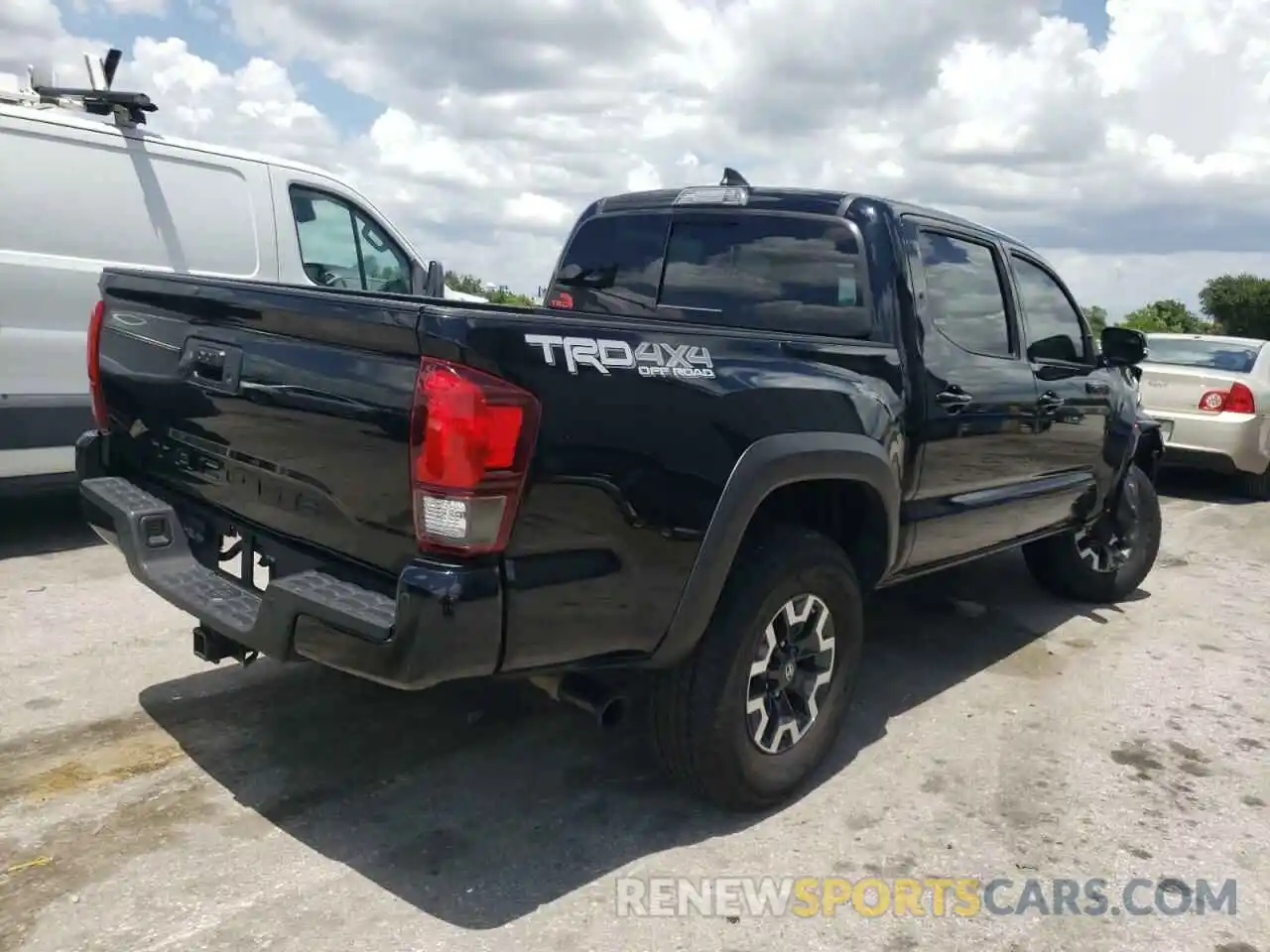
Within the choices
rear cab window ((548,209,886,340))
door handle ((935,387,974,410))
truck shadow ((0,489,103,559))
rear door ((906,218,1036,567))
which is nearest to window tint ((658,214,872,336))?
rear cab window ((548,209,886,340))

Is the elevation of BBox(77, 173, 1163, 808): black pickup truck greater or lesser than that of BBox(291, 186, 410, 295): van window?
lesser

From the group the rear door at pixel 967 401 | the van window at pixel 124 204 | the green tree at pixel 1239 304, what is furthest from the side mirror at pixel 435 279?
the green tree at pixel 1239 304

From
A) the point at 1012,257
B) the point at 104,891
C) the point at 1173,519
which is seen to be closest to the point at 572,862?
the point at 104,891

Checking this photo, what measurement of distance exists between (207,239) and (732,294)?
374 centimetres

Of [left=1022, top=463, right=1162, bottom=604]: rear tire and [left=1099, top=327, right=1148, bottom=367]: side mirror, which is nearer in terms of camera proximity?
[left=1099, top=327, right=1148, bottom=367]: side mirror

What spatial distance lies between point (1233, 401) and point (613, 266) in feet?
24.3

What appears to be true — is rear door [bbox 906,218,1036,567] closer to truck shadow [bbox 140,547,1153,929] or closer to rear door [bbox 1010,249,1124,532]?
rear door [bbox 1010,249,1124,532]

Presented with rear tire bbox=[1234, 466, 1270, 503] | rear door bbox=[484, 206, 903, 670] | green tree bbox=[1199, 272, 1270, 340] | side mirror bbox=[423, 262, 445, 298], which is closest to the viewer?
rear door bbox=[484, 206, 903, 670]

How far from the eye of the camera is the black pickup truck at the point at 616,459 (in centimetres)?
249

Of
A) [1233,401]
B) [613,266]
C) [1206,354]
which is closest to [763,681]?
[613,266]

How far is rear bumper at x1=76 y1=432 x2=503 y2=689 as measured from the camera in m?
2.43

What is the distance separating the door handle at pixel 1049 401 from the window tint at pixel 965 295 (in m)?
0.29

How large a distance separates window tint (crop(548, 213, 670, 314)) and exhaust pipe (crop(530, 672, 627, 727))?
1858mm

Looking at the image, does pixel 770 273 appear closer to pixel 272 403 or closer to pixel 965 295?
pixel 965 295
